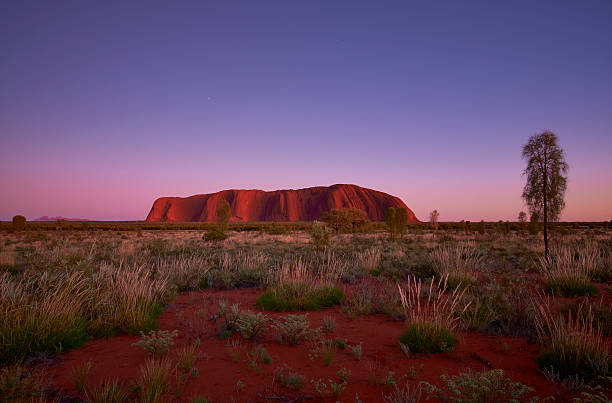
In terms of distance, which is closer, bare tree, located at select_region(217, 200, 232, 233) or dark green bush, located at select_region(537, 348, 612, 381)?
dark green bush, located at select_region(537, 348, 612, 381)

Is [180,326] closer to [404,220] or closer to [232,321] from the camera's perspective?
[232,321]

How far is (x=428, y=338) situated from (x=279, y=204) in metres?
127

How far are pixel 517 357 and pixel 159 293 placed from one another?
6460 millimetres

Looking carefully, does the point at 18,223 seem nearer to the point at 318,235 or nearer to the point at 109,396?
the point at 318,235

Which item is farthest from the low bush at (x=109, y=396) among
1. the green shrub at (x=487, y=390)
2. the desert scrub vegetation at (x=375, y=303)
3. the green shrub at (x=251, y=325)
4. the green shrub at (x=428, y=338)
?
the desert scrub vegetation at (x=375, y=303)

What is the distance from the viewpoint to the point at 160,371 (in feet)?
9.57

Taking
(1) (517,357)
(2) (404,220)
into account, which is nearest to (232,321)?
(1) (517,357)

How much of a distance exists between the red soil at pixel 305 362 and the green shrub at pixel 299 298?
3.45ft

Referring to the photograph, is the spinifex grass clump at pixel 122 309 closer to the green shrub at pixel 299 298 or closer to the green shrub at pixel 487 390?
the green shrub at pixel 299 298

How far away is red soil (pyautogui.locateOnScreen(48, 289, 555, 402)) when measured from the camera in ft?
10.0

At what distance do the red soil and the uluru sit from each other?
348 feet

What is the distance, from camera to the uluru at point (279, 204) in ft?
386

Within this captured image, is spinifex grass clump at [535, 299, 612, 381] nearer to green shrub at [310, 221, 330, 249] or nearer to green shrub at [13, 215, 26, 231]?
green shrub at [310, 221, 330, 249]

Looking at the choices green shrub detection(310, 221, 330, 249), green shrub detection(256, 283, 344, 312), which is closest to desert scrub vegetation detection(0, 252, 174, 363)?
green shrub detection(256, 283, 344, 312)
